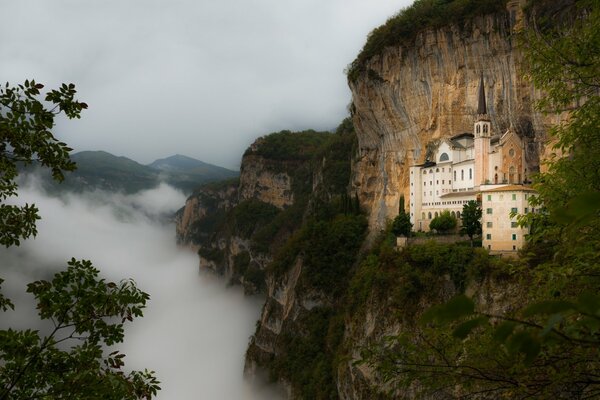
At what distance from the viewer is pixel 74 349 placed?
411 centimetres

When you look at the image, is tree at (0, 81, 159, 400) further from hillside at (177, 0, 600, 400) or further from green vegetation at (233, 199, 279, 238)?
green vegetation at (233, 199, 279, 238)

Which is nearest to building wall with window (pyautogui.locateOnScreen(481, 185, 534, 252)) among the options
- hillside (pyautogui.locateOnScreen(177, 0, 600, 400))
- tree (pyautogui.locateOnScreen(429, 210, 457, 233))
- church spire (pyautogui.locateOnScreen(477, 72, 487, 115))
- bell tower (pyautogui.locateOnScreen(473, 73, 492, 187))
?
hillside (pyautogui.locateOnScreen(177, 0, 600, 400))

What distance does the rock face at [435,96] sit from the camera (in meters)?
27.7

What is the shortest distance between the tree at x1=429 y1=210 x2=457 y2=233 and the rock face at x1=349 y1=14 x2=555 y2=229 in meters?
4.77

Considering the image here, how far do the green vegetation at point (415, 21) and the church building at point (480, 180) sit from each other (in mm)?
4653

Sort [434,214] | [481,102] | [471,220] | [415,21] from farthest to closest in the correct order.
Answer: [434,214]
[415,21]
[481,102]
[471,220]

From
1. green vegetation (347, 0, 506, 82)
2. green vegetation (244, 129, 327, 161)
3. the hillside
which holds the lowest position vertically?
the hillside

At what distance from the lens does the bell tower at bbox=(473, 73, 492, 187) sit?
93.5 ft

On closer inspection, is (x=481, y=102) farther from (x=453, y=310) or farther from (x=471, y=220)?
(x=453, y=310)

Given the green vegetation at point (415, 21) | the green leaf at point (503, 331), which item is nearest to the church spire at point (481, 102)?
the green vegetation at point (415, 21)

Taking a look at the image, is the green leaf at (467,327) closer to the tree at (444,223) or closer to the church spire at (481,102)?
the tree at (444,223)

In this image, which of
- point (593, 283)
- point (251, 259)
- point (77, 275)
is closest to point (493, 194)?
point (593, 283)

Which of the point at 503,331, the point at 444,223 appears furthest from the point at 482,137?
the point at 503,331

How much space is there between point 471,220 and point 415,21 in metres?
14.7
